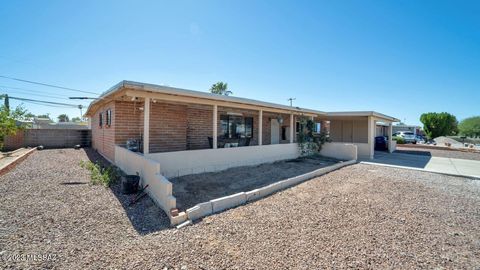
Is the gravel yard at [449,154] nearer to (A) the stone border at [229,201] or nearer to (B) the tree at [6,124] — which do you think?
(A) the stone border at [229,201]

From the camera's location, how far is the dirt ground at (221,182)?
189 inches

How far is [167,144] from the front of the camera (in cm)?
821

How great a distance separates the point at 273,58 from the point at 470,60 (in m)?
12.2

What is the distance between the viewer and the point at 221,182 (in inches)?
240

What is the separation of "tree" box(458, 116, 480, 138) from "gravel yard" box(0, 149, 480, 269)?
221ft

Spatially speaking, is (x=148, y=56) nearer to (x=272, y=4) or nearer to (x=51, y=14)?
(x=51, y=14)

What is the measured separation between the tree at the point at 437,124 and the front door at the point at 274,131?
123 ft

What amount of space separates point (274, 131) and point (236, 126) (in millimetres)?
3251

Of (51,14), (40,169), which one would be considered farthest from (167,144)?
(51,14)

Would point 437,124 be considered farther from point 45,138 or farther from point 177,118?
point 45,138

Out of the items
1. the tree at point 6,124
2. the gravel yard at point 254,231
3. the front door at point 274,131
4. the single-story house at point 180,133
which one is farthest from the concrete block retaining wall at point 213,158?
the tree at point 6,124

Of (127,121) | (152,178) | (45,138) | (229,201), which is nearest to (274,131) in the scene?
(127,121)

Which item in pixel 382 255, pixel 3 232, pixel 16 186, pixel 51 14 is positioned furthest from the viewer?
pixel 51 14

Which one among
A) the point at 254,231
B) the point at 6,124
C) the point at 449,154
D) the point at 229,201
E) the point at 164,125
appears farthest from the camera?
the point at 449,154
